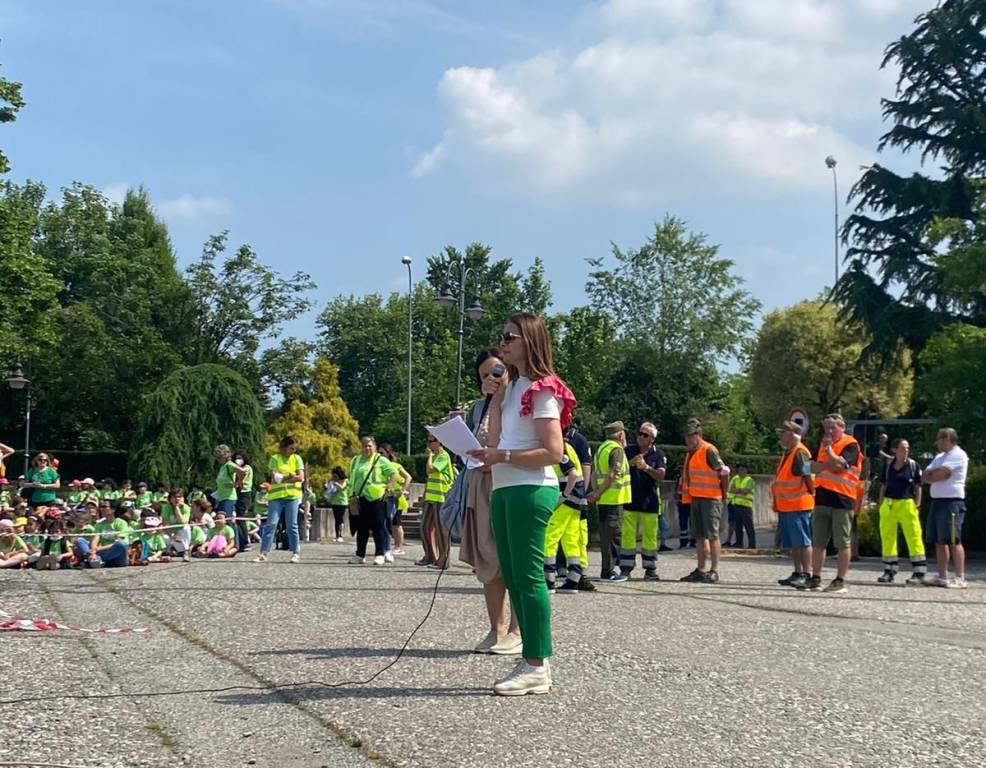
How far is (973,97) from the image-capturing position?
32.9 metres

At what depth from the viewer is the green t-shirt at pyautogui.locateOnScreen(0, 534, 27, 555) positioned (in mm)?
16078

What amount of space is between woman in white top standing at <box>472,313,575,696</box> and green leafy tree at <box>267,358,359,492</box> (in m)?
40.5

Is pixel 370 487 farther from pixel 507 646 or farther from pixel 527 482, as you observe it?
pixel 527 482

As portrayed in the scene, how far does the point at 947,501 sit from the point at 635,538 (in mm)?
3596

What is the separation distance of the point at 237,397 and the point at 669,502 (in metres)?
17.6

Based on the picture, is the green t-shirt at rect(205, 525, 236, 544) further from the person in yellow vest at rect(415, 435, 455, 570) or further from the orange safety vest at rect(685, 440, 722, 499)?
the orange safety vest at rect(685, 440, 722, 499)

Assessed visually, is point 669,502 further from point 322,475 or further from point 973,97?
point 322,475

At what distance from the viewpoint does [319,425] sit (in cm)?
4994

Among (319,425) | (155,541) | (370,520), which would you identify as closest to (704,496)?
(370,520)

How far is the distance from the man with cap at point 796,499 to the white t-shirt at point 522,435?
310 inches

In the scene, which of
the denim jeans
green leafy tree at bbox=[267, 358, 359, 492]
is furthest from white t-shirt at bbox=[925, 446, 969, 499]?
green leafy tree at bbox=[267, 358, 359, 492]

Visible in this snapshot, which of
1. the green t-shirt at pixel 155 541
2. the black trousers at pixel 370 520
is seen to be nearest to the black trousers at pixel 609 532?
the black trousers at pixel 370 520

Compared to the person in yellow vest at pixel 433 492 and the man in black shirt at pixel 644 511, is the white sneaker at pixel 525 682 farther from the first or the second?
the person in yellow vest at pixel 433 492

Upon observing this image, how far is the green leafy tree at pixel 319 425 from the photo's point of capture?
4806cm
